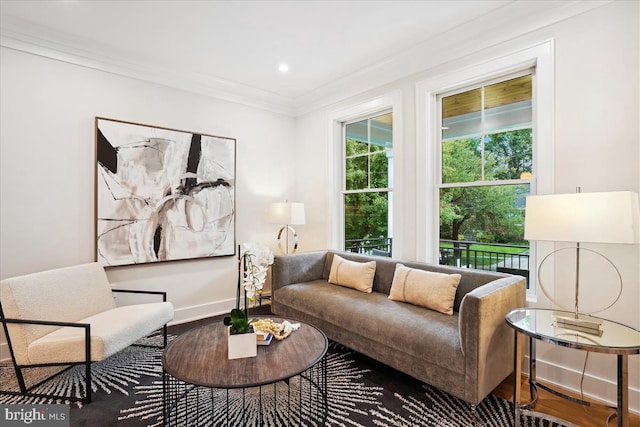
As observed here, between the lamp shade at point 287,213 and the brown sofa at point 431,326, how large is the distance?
898 millimetres

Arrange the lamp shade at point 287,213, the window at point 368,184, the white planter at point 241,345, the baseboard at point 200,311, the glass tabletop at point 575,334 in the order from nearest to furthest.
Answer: the glass tabletop at point 575,334 → the white planter at point 241,345 → the baseboard at point 200,311 → the window at point 368,184 → the lamp shade at point 287,213

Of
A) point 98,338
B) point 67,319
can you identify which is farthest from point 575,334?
point 67,319

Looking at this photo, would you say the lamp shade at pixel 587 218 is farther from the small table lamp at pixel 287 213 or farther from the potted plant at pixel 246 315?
the small table lamp at pixel 287 213

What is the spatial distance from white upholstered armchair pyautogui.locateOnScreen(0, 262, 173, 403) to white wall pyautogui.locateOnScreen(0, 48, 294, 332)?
0.43 meters

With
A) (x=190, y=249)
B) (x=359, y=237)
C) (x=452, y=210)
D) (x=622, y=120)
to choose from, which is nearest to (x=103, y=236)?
(x=190, y=249)

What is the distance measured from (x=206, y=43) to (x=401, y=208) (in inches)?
94.6

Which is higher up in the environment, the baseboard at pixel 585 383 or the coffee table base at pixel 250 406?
the baseboard at pixel 585 383

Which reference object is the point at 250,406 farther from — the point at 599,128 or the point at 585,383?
the point at 599,128

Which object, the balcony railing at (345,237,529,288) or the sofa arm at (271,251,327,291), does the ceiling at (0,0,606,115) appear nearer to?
the balcony railing at (345,237,529,288)

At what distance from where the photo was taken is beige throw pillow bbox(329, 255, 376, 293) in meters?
3.12

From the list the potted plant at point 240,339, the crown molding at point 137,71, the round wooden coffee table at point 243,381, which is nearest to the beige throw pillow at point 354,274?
the round wooden coffee table at point 243,381

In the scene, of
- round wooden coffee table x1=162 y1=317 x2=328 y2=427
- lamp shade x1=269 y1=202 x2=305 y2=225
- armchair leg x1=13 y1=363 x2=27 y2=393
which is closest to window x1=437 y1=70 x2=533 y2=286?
lamp shade x1=269 y1=202 x2=305 y2=225

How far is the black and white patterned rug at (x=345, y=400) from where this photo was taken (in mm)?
1922

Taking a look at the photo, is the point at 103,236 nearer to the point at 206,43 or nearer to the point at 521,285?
the point at 206,43
